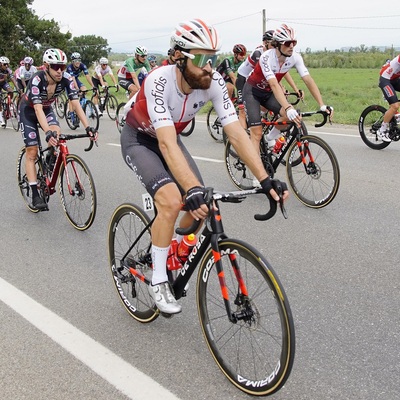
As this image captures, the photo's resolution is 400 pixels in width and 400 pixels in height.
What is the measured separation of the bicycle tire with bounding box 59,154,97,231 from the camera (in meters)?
5.68

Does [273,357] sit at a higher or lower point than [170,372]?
higher

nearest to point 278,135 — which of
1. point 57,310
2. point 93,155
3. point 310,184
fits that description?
point 310,184

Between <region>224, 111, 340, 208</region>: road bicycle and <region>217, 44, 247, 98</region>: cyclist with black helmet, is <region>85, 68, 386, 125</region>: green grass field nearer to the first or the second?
<region>224, 111, 340, 208</region>: road bicycle

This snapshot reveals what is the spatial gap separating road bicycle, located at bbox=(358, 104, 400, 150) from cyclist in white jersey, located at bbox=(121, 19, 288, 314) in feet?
20.9

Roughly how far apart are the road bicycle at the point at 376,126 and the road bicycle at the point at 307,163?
314cm

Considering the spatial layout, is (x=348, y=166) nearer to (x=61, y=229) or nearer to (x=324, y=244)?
(x=324, y=244)

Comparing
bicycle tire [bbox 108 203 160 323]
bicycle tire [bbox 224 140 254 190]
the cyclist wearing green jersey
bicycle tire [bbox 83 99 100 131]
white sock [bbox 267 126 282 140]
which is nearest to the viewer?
bicycle tire [bbox 108 203 160 323]

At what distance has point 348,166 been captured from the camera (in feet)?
26.9

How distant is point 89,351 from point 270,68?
4474 mm

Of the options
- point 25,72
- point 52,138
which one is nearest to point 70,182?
point 52,138

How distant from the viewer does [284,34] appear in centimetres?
625

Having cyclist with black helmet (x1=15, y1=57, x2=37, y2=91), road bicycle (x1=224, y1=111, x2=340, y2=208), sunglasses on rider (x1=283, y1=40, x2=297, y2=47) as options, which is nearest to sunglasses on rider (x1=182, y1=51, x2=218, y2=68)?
road bicycle (x1=224, y1=111, x2=340, y2=208)

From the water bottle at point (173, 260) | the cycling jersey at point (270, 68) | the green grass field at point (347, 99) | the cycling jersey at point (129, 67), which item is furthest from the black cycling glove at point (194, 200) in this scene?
the cycling jersey at point (129, 67)

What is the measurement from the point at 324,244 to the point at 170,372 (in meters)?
2.52
